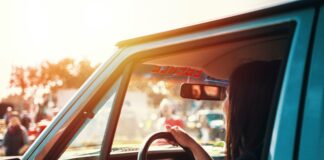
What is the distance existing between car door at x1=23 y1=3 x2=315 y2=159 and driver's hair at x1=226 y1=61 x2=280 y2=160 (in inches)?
12.6

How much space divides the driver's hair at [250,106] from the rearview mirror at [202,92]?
0.85 meters

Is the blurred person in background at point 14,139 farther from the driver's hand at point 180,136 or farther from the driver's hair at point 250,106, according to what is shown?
the driver's hair at point 250,106

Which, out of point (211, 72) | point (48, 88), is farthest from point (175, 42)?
point (48, 88)

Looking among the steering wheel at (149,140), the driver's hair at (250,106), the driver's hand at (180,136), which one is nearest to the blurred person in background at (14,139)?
the steering wheel at (149,140)

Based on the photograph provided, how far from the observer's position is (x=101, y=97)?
2.20 meters

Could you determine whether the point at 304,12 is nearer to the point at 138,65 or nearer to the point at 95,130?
the point at 138,65

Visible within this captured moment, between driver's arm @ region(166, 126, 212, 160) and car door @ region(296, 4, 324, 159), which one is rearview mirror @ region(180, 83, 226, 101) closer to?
driver's arm @ region(166, 126, 212, 160)

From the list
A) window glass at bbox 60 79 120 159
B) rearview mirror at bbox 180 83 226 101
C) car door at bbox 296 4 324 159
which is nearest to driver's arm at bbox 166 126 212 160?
window glass at bbox 60 79 120 159

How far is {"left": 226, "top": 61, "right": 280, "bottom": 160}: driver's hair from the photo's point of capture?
2.00 meters

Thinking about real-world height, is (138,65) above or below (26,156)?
above

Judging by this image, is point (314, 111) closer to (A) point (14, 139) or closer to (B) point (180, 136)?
(B) point (180, 136)

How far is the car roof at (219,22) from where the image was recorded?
1.62m

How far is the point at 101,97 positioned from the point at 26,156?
45cm

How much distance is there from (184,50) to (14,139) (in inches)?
445
